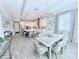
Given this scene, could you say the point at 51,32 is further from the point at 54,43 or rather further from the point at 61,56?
the point at 61,56

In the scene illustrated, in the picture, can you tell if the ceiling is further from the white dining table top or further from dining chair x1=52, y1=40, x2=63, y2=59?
dining chair x1=52, y1=40, x2=63, y2=59

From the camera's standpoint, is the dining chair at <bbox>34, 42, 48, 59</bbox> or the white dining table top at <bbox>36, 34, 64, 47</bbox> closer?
the white dining table top at <bbox>36, 34, 64, 47</bbox>

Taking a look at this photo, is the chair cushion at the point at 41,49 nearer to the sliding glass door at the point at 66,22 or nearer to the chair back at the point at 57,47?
the chair back at the point at 57,47

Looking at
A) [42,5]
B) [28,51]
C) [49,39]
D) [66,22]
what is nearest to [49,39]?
[49,39]

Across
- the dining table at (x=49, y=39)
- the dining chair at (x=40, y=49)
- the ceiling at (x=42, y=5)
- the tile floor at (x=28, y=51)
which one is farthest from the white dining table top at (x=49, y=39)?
the ceiling at (x=42, y=5)

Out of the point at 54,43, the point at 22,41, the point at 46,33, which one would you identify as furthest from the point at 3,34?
the point at 54,43

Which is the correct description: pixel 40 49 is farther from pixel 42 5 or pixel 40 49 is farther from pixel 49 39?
pixel 42 5

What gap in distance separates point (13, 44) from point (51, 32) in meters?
1.97

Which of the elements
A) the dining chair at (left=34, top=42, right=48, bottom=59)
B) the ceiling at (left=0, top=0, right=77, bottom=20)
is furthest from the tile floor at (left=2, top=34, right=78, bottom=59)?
the ceiling at (left=0, top=0, right=77, bottom=20)

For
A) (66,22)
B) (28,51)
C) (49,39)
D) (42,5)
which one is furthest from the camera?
(42,5)

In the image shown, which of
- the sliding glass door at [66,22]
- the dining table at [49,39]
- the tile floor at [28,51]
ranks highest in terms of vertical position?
the sliding glass door at [66,22]

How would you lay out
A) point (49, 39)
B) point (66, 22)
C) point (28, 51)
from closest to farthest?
point (66, 22) < point (49, 39) < point (28, 51)

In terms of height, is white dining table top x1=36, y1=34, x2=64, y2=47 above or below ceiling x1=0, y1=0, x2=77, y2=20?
below

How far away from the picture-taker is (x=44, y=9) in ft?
12.7
